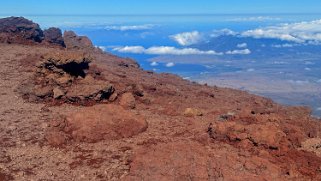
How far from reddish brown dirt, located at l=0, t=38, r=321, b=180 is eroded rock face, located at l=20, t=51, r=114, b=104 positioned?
49cm

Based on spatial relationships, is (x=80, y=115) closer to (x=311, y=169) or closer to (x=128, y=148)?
(x=128, y=148)

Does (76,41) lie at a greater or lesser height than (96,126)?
greater

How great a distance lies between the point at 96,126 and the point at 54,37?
30.1m

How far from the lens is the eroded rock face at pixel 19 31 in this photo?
38312 millimetres

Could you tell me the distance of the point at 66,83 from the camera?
2294 cm

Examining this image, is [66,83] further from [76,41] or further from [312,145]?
[76,41]

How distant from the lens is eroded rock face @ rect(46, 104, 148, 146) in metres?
17.5

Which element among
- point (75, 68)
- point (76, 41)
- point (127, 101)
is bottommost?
point (127, 101)

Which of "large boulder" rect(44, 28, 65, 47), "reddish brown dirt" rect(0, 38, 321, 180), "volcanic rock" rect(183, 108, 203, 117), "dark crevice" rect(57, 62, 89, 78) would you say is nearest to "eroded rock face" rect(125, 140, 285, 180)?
"reddish brown dirt" rect(0, 38, 321, 180)

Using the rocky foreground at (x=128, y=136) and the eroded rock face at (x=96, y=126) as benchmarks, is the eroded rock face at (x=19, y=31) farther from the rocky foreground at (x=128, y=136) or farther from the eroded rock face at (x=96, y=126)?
the eroded rock face at (x=96, y=126)

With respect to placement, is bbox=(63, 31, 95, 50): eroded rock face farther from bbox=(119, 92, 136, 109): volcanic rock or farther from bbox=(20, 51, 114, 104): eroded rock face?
bbox=(119, 92, 136, 109): volcanic rock

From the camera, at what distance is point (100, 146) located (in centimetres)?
1692

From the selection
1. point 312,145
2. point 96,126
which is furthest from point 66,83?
point 312,145

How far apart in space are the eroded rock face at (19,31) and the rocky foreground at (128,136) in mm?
13376
